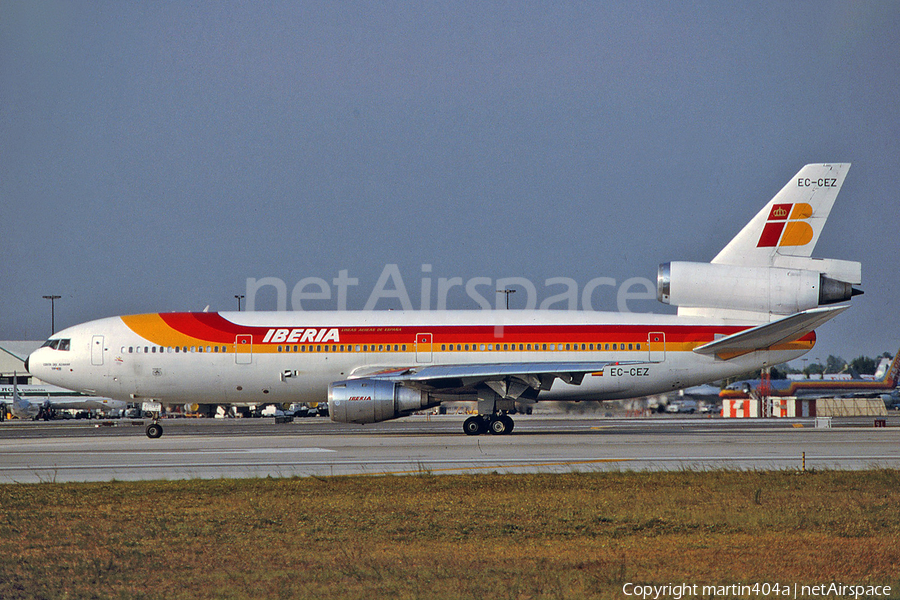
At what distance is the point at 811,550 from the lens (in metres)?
8.70

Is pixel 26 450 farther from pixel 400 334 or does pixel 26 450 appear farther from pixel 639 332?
pixel 639 332

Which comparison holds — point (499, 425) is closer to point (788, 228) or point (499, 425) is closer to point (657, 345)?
point (657, 345)

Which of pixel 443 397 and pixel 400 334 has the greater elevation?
pixel 400 334

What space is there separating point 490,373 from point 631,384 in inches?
213

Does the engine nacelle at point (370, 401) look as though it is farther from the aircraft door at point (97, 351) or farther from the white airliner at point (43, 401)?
the white airliner at point (43, 401)

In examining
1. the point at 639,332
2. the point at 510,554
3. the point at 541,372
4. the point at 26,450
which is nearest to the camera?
the point at 510,554

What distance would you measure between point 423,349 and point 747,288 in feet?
36.0

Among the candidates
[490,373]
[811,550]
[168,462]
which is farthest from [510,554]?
[490,373]

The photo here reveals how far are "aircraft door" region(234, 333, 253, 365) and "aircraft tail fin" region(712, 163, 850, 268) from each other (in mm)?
17322

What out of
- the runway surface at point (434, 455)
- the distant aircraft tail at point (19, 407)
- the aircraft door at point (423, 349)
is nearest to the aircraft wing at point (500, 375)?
the aircraft door at point (423, 349)

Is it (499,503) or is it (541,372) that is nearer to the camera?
(499,503)

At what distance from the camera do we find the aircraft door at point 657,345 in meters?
28.4

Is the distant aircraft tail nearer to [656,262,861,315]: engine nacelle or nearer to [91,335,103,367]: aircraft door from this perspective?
[91,335,103,367]: aircraft door

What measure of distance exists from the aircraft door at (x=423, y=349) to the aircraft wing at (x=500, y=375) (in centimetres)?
81
